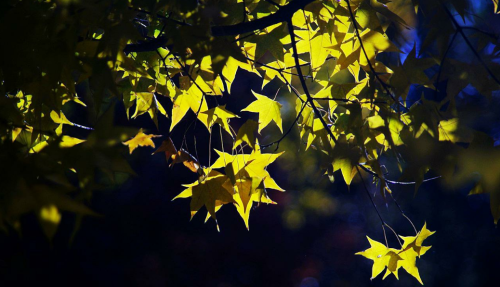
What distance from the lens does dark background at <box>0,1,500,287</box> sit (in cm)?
292

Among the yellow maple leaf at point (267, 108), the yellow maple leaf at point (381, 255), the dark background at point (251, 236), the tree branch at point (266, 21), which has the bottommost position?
the dark background at point (251, 236)

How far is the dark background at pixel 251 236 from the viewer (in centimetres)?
292

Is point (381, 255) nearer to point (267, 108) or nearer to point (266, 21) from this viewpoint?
point (267, 108)

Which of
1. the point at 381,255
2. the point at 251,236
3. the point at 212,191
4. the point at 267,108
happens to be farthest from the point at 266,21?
the point at 251,236

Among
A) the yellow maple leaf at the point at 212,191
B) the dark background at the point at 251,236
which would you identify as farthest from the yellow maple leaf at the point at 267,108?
the dark background at the point at 251,236

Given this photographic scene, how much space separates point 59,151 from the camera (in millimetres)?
488

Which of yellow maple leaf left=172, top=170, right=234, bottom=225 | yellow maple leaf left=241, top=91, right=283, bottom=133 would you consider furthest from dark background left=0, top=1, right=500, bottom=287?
yellow maple leaf left=172, top=170, right=234, bottom=225

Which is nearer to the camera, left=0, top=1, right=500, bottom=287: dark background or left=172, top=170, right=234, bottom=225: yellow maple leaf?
left=172, top=170, right=234, bottom=225: yellow maple leaf

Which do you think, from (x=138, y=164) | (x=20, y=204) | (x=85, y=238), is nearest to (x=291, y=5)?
(x=20, y=204)

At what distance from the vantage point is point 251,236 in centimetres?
326

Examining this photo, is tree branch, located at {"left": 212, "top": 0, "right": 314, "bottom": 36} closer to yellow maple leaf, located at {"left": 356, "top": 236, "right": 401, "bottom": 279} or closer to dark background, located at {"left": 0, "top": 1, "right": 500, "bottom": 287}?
yellow maple leaf, located at {"left": 356, "top": 236, "right": 401, "bottom": 279}

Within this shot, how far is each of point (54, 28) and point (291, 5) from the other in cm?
45

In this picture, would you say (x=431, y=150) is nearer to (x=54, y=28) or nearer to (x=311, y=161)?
(x=54, y=28)

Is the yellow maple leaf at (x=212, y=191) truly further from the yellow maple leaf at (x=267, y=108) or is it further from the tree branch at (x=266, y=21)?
the tree branch at (x=266, y=21)
